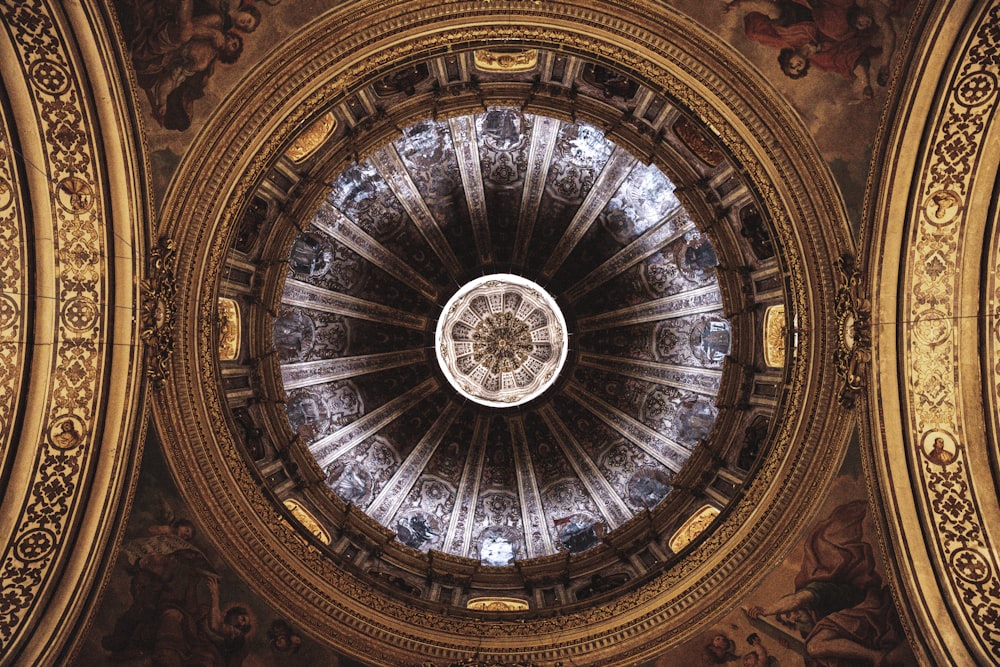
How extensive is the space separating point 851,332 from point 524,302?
11648 mm

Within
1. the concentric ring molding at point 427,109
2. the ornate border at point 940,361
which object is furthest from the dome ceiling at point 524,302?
the ornate border at point 940,361

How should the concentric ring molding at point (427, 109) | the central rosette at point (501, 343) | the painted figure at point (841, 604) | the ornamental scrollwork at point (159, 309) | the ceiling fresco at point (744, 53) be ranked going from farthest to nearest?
the central rosette at point (501, 343) → the painted figure at point (841, 604) → the ornamental scrollwork at point (159, 309) → the concentric ring molding at point (427, 109) → the ceiling fresco at point (744, 53)

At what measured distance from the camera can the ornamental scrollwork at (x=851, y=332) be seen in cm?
1192

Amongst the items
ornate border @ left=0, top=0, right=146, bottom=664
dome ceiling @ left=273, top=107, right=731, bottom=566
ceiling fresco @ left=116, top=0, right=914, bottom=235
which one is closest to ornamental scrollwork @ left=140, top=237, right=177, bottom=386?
ornate border @ left=0, top=0, right=146, bottom=664

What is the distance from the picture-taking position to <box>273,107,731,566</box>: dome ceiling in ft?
61.6

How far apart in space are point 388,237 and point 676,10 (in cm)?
1063

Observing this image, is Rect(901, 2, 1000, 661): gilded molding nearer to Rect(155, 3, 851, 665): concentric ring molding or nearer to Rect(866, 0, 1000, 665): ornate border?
Rect(866, 0, 1000, 665): ornate border

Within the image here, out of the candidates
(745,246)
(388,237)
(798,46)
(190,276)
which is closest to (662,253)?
(745,246)

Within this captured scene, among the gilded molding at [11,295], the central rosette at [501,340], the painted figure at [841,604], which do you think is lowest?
the painted figure at [841,604]

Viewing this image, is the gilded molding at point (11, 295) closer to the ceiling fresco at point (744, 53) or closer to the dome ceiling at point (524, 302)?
the ceiling fresco at point (744, 53)

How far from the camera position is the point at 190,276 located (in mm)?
12430

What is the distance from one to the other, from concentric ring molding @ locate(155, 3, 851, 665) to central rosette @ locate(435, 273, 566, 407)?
29.7 ft

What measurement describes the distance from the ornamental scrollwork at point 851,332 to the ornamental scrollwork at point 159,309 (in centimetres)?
1008

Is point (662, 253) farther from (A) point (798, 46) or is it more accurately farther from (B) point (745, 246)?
(A) point (798, 46)
